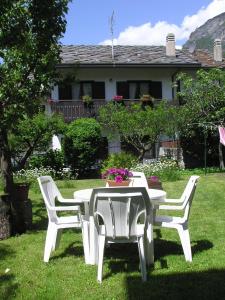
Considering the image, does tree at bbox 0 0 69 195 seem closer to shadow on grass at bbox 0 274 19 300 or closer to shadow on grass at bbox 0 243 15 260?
shadow on grass at bbox 0 243 15 260

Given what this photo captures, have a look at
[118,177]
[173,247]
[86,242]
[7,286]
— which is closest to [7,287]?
[7,286]

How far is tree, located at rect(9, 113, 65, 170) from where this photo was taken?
63.3 ft

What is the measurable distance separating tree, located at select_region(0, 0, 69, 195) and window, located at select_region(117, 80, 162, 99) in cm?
1799

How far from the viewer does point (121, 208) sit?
222 inches

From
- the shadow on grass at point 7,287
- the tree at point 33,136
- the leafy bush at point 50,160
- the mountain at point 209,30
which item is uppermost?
the mountain at point 209,30

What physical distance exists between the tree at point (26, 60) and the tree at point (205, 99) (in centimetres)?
1232

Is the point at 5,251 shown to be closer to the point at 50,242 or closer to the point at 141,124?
the point at 50,242

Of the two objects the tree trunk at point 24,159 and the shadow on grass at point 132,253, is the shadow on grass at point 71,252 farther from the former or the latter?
the tree trunk at point 24,159

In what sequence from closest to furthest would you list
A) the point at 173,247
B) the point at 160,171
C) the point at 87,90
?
the point at 173,247 < the point at 160,171 < the point at 87,90

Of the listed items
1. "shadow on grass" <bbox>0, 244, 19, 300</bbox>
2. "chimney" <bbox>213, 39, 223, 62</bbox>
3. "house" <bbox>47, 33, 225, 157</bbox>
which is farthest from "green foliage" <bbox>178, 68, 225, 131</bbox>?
"shadow on grass" <bbox>0, 244, 19, 300</bbox>

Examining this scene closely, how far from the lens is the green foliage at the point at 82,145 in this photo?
67.4 ft

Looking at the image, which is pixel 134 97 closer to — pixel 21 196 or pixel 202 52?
pixel 202 52

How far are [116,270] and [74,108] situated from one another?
63.0 feet

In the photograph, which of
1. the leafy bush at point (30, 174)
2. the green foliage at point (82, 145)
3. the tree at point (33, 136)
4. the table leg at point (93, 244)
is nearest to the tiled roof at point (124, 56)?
the green foliage at point (82, 145)
